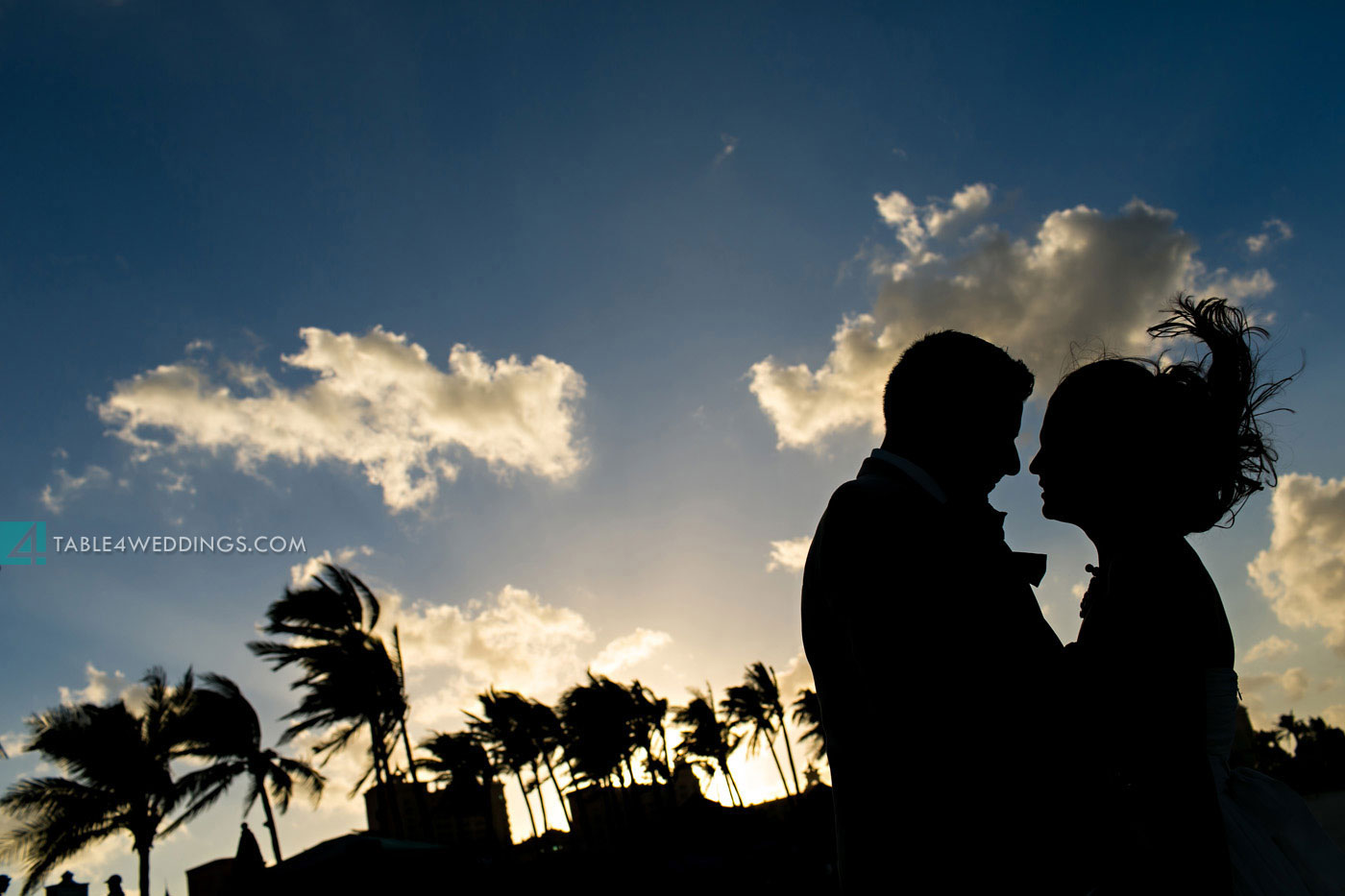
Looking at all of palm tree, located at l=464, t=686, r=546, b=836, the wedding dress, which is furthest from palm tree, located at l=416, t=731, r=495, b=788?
the wedding dress

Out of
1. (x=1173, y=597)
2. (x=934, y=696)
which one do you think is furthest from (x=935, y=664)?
(x=1173, y=597)

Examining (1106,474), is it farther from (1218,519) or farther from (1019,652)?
(1019,652)

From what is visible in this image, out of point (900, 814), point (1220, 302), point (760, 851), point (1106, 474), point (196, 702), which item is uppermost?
point (196, 702)

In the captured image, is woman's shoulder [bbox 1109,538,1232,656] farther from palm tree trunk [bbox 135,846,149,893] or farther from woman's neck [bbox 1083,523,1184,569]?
palm tree trunk [bbox 135,846,149,893]

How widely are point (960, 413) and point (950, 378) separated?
0.32 ft

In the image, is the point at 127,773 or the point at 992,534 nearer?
the point at 992,534

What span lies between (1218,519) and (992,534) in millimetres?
1230

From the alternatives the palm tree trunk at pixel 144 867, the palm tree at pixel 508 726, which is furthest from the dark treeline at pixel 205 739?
the palm tree at pixel 508 726

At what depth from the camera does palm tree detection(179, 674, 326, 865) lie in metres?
24.2

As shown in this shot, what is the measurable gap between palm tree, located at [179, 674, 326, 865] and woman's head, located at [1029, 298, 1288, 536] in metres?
28.5

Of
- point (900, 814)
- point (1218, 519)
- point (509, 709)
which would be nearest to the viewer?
point (900, 814)

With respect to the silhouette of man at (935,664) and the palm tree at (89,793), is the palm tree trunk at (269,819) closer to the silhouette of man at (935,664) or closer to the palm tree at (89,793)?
the palm tree at (89,793)

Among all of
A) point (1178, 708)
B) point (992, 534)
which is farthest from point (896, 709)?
point (1178, 708)

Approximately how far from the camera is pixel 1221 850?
5.68 ft
